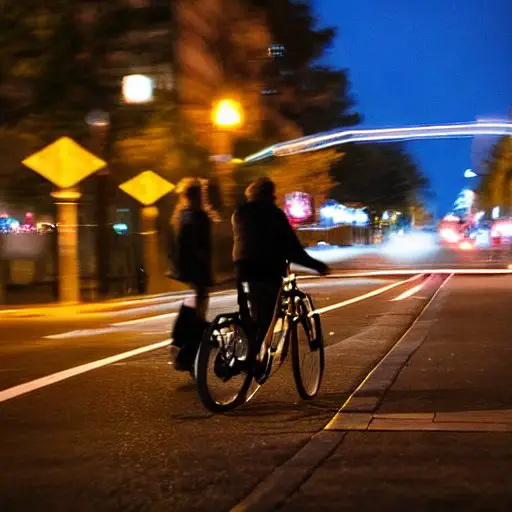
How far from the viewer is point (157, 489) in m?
5.08

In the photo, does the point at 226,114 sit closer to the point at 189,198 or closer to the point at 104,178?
the point at 104,178

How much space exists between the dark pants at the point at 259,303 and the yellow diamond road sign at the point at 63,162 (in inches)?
370

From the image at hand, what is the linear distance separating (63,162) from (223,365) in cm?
978

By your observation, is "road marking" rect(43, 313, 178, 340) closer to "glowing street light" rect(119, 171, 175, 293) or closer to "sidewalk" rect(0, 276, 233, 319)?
"sidewalk" rect(0, 276, 233, 319)

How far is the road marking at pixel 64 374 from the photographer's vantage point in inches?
316

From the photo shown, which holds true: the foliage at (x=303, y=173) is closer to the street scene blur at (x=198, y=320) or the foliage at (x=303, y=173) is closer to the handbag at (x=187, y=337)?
the street scene blur at (x=198, y=320)

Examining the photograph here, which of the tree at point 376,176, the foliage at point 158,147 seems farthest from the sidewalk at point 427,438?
the tree at point 376,176

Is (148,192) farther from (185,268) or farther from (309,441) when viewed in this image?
(309,441)

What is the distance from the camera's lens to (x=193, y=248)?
7871mm

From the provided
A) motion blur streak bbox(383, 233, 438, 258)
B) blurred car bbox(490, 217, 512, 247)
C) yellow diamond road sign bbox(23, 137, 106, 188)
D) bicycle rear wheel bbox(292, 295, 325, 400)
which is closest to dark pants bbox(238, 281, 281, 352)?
bicycle rear wheel bbox(292, 295, 325, 400)

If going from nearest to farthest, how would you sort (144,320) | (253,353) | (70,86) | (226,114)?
(253,353) → (144,320) → (70,86) → (226,114)

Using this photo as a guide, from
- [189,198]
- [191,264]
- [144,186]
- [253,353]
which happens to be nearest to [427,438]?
Result: [253,353]

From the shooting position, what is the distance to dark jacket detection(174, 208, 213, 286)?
785 centimetres

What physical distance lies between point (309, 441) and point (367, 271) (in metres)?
21.8
